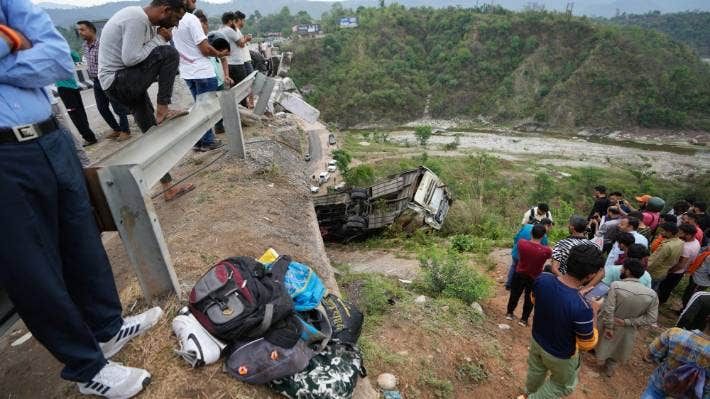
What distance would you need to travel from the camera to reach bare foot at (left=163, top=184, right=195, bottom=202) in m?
4.39

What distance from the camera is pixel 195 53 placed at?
16.6 feet

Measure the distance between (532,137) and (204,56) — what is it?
154 feet

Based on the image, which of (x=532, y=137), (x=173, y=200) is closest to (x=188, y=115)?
(x=173, y=200)

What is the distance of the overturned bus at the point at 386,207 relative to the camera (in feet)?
32.8

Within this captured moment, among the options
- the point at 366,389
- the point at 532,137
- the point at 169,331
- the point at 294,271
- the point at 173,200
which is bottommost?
the point at 532,137

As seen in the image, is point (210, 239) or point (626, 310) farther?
point (626, 310)

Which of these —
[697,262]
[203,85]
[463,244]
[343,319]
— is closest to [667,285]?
[697,262]

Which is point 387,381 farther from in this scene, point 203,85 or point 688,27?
point 688,27

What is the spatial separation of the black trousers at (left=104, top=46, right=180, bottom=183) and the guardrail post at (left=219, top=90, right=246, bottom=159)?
2.03 feet

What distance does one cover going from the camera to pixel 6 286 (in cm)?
156

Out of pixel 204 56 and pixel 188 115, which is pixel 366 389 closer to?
pixel 188 115

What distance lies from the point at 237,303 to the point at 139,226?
27.2 inches

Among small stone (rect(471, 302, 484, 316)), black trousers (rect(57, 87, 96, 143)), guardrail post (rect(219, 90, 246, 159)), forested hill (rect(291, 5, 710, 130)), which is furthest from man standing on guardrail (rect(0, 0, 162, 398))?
forested hill (rect(291, 5, 710, 130))

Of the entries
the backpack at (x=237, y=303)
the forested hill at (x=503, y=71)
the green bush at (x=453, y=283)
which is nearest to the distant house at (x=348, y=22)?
the forested hill at (x=503, y=71)
